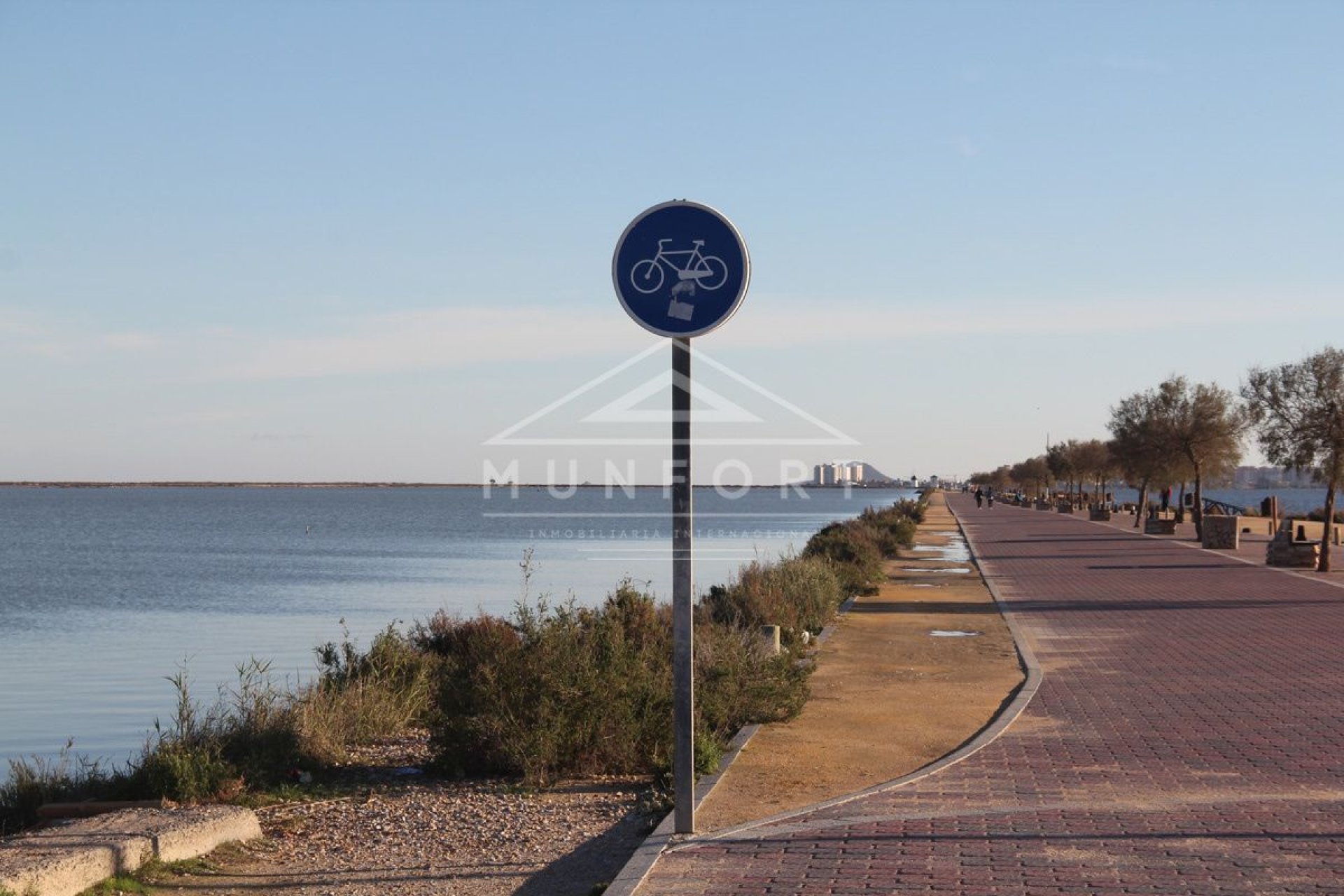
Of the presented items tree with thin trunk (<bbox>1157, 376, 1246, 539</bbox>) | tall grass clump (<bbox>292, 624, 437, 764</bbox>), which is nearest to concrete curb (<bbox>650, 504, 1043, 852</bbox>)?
tall grass clump (<bbox>292, 624, 437, 764</bbox>)

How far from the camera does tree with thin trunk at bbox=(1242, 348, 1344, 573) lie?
2984 centimetres

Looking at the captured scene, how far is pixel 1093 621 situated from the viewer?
19219 millimetres

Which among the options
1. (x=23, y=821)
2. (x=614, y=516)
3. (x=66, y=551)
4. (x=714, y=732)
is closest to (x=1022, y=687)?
(x=714, y=732)

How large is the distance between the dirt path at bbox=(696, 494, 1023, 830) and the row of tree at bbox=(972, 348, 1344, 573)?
12028 millimetres

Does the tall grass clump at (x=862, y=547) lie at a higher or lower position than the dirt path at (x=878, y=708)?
higher

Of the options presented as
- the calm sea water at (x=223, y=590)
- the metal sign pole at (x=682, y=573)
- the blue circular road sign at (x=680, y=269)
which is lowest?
the calm sea water at (x=223, y=590)

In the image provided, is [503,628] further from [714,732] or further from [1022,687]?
[1022,687]

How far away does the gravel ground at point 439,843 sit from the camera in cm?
732

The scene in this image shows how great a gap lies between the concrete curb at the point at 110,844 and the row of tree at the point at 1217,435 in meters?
26.2

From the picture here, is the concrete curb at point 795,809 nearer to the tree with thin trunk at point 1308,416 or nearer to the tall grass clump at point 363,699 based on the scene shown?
the tall grass clump at point 363,699

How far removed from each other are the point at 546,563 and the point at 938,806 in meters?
38.3

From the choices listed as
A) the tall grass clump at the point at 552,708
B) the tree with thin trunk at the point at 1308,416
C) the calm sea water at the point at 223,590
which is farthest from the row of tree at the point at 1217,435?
the tall grass clump at the point at 552,708

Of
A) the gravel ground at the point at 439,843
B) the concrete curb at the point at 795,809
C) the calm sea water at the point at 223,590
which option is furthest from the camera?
the calm sea water at the point at 223,590

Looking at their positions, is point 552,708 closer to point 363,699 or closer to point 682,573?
point 682,573
